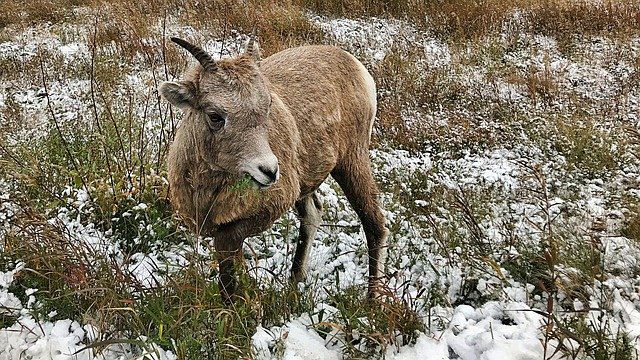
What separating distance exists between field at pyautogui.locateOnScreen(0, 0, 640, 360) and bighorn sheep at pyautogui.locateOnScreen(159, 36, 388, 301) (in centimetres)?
20

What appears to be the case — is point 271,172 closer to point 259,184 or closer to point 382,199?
point 259,184

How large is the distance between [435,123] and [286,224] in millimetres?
2788

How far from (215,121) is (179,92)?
0.25 metres

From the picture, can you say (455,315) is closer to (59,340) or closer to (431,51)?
(59,340)

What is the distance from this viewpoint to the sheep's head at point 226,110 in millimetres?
2861

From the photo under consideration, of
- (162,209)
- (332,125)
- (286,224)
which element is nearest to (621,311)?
(332,125)

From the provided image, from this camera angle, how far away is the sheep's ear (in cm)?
290

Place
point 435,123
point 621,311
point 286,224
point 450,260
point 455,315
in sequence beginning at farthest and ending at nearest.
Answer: point 435,123, point 286,224, point 450,260, point 455,315, point 621,311

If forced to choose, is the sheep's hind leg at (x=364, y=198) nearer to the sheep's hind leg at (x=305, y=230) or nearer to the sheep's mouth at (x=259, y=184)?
the sheep's hind leg at (x=305, y=230)

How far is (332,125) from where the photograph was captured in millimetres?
3740

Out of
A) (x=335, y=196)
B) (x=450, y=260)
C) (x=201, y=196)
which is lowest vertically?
(x=335, y=196)

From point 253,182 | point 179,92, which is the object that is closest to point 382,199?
point 253,182

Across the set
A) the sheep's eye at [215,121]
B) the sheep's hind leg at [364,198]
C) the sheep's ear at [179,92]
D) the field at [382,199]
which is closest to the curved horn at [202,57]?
the sheep's ear at [179,92]

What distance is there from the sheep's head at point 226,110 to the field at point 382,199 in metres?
0.54
